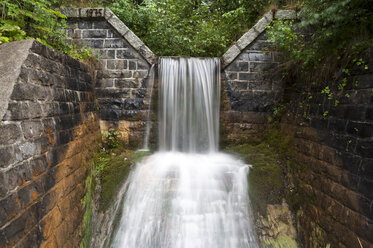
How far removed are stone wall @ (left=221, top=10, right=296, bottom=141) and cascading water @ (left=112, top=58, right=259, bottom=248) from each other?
1.09 ft

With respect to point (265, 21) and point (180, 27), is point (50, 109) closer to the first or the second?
point (265, 21)

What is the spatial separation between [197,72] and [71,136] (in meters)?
3.07

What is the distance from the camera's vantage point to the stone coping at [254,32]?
4.89 metres

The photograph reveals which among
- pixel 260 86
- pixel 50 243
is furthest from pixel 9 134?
pixel 260 86

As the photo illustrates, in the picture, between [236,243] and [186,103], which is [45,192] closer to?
[236,243]

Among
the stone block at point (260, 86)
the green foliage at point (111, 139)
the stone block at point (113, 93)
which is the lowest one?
the green foliage at point (111, 139)

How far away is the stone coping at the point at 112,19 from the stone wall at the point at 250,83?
6.57ft

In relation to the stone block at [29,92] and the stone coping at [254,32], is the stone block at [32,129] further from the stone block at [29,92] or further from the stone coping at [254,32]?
the stone coping at [254,32]

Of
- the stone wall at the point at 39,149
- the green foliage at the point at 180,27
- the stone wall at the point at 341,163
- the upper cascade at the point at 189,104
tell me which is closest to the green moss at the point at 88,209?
the stone wall at the point at 39,149

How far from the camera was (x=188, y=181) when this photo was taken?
4055 mm

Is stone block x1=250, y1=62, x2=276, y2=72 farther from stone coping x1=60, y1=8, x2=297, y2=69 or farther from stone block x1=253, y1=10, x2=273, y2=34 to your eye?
stone block x1=253, y1=10, x2=273, y2=34

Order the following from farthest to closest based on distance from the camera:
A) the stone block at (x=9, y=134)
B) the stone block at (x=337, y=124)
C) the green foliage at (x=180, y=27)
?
the green foliage at (x=180, y=27), the stone block at (x=337, y=124), the stone block at (x=9, y=134)

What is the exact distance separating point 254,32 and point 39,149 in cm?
481

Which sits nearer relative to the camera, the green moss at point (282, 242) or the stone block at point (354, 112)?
the stone block at point (354, 112)
